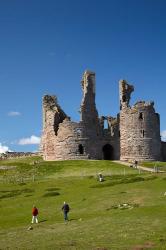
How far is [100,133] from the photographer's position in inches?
4429

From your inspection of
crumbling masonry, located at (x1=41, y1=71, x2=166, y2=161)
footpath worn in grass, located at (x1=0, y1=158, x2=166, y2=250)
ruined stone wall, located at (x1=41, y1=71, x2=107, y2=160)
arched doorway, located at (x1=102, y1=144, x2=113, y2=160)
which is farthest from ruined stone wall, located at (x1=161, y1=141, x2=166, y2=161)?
footpath worn in grass, located at (x1=0, y1=158, x2=166, y2=250)

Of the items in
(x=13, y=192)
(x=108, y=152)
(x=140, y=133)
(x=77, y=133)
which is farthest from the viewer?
(x=108, y=152)

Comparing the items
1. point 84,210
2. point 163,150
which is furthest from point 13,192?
point 163,150

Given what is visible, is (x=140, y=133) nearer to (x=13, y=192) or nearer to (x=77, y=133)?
(x=77, y=133)

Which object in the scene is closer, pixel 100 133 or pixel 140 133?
pixel 140 133

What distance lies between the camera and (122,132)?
110 metres

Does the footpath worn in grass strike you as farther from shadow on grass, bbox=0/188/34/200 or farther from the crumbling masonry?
the crumbling masonry

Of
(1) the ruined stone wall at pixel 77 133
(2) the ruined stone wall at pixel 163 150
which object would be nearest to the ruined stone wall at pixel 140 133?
(1) the ruined stone wall at pixel 77 133

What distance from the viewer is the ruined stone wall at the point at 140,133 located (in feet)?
353

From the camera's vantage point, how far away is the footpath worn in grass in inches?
1400

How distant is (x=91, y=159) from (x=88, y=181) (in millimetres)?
35274

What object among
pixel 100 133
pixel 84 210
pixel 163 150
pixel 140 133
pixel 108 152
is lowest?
pixel 84 210

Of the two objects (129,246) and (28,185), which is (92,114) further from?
(129,246)

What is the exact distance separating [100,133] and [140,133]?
9.87 m
